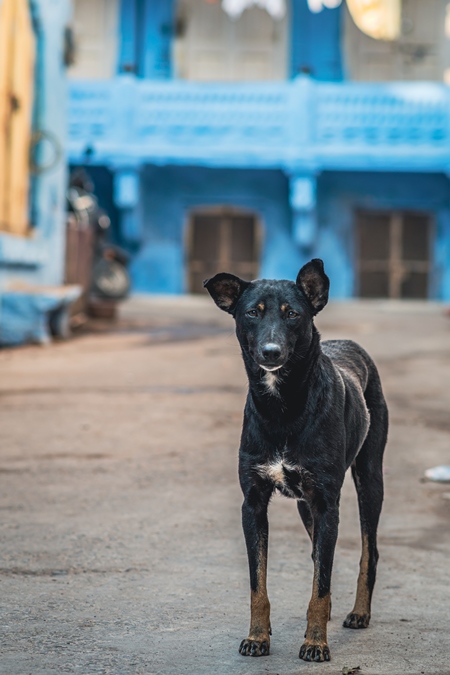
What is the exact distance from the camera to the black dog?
3264mm

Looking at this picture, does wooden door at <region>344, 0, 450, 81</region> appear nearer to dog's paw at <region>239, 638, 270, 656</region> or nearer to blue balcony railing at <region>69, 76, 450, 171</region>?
blue balcony railing at <region>69, 76, 450, 171</region>

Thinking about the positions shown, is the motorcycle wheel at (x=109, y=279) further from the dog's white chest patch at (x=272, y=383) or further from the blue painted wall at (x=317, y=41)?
the dog's white chest patch at (x=272, y=383)

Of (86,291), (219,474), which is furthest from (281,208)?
(219,474)

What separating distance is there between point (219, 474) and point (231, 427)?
57.2 inches

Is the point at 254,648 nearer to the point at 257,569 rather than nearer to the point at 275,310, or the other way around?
the point at 257,569

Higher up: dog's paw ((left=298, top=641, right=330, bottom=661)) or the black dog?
the black dog

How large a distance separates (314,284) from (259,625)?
1.03 meters

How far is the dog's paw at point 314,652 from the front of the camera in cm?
320

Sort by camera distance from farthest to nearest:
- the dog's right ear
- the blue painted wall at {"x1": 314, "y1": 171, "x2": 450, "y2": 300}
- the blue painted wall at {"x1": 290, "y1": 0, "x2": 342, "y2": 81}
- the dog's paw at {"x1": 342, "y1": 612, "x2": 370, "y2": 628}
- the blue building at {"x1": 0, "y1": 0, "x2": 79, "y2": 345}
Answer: the blue painted wall at {"x1": 314, "y1": 171, "x2": 450, "y2": 300} < the blue painted wall at {"x1": 290, "y1": 0, "x2": 342, "y2": 81} < the blue building at {"x1": 0, "y1": 0, "x2": 79, "y2": 345} < the dog's paw at {"x1": 342, "y1": 612, "x2": 370, "y2": 628} < the dog's right ear

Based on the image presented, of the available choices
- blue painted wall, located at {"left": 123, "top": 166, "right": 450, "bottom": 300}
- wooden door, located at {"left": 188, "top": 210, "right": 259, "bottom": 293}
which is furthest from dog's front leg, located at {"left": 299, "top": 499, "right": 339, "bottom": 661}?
wooden door, located at {"left": 188, "top": 210, "right": 259, "bottom": 293}

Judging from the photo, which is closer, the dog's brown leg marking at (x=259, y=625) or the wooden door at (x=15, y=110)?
the dog's brown leg marking at (x=259, y=625)

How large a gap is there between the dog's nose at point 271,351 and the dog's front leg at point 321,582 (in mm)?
477

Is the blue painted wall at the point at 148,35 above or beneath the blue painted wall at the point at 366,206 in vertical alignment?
above

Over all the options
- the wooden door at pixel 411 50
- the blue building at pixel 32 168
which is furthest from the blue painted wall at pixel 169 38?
the blue building at pixel 32 168
